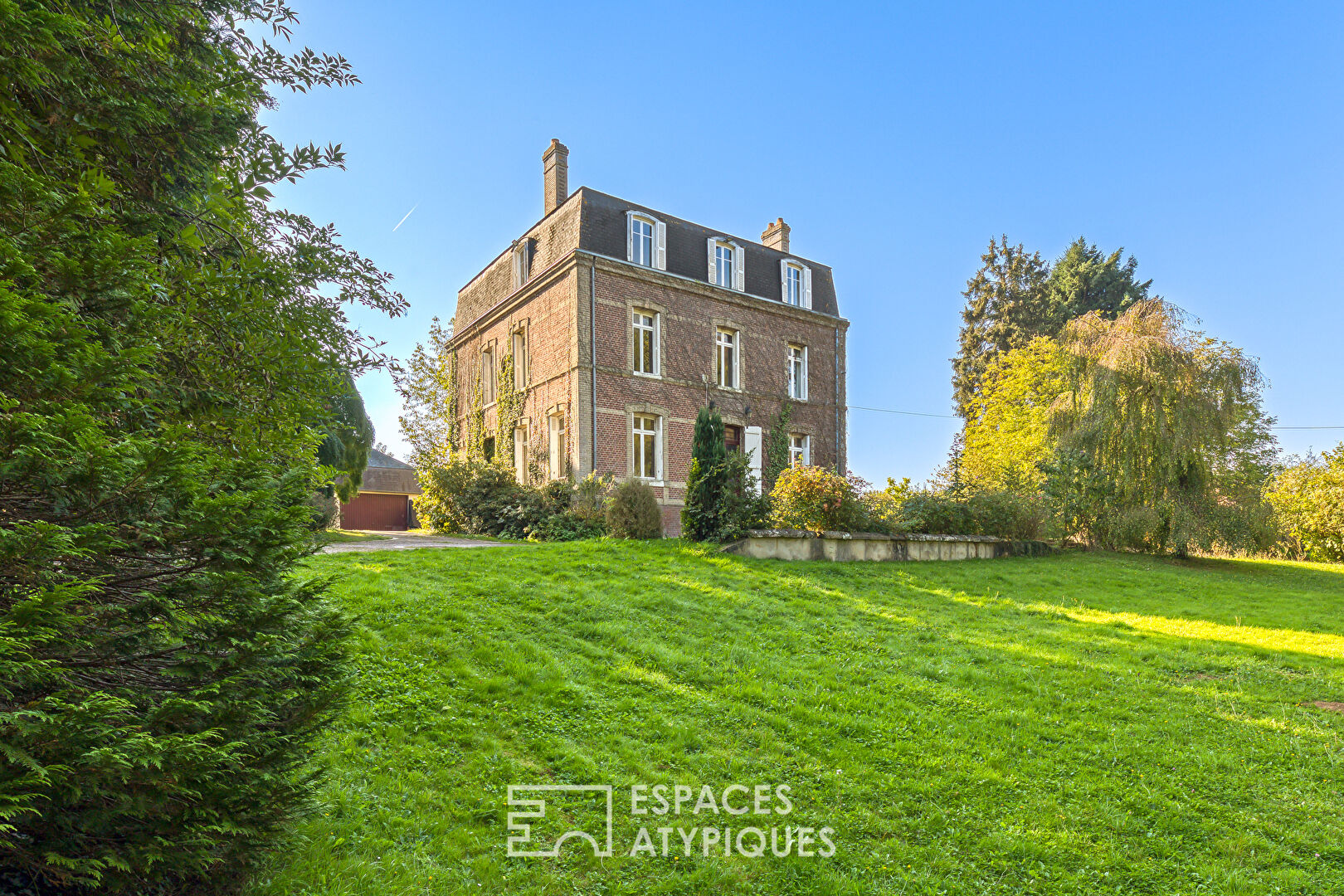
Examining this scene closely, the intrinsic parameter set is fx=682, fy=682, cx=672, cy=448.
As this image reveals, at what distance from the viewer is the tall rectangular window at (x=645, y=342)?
60.7 ft

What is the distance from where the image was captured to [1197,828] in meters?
3.96

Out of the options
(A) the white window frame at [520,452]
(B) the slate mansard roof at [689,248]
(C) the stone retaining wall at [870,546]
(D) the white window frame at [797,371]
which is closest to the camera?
(C) the stone retaining wall at [870,546]

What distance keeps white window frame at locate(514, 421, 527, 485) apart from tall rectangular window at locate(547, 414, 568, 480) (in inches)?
60.7

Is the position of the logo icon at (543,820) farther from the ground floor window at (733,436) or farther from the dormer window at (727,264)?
the dormer window at (727,264)

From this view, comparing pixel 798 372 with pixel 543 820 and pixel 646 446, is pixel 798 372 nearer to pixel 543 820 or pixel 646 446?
pixel 646 446

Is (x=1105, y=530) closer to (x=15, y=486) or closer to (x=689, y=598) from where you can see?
(x=689, y=598)

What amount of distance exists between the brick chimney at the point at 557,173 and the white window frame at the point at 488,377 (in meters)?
5.05

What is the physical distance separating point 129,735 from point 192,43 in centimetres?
348

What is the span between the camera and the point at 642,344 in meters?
18.6

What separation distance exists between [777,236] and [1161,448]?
1358 cm

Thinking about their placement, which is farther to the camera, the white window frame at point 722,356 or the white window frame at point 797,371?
the white window frame at point 797,371

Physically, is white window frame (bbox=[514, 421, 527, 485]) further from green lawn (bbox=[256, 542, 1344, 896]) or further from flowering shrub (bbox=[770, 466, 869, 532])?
green lawn (bbox=[256, 542, 1344, 896])

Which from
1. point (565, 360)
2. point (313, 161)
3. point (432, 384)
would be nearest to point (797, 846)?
point (313, 161)

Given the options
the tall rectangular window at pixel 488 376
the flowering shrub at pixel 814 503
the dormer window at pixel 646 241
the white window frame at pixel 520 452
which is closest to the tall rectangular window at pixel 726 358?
the dormer window at pixel 646 241
